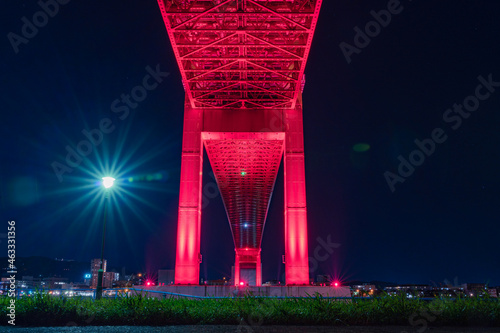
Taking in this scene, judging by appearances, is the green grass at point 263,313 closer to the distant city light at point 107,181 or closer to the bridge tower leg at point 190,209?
the distant city light at point 107,181

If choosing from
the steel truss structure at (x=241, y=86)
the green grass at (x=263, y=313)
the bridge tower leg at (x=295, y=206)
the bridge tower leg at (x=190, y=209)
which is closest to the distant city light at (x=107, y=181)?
the green grass at (x=263, y=313)

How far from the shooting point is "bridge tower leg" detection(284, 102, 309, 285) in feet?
83.6

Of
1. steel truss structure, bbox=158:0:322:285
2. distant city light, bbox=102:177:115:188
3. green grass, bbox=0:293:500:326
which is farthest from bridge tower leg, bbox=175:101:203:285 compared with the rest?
green grass, bbox=0:293:500:326

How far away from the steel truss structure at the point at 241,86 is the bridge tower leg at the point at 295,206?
0.07 meters

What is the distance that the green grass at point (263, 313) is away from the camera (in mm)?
7605

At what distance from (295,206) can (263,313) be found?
63.1ft

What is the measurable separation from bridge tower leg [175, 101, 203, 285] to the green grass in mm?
17075

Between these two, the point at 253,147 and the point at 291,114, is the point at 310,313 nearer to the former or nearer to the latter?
the point at 291,114

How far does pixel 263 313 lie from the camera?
7.60m

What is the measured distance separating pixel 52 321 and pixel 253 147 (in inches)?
1281

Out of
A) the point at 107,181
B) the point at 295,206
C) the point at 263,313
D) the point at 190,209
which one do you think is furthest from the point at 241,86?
the point at 263,313

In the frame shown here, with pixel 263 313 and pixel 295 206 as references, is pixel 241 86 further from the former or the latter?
pixel 263 313

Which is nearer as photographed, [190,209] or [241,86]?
[190,209]

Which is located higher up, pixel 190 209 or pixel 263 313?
pixel 190 209
